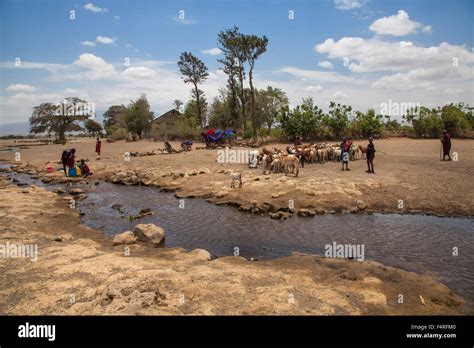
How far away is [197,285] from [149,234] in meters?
3.68

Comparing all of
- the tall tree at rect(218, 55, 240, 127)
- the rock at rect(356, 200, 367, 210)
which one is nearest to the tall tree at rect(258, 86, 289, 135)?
the tall tree at rect(218, 55, 240, 127)

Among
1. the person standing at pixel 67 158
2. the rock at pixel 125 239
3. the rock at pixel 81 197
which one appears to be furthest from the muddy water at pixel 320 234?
the person standing at pixel 67 158

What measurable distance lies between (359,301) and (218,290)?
7.89 ft

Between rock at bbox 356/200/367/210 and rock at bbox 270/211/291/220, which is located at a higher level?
rock at bbox 356/200/367/210

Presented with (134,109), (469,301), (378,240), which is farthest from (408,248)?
(134,109)

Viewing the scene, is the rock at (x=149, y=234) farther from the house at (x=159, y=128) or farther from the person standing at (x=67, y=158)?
the house at (x=159, y=128)

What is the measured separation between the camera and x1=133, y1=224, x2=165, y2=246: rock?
9094 mm

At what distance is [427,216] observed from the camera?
11055mm

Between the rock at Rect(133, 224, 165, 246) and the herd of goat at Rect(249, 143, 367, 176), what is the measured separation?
8853 millimetres

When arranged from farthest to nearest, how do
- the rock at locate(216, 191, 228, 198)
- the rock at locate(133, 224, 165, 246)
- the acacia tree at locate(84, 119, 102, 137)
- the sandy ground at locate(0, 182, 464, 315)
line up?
the acacia tree at locate(84, 119, 102, 137) → the rock at locate(216, 191, 228, 198) → the rock at locate(133, 224, 165, 246) → the sandy ground at locate(0, 182, 464, 315)

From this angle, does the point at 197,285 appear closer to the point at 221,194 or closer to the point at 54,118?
the point at 221,194

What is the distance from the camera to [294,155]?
17281mm

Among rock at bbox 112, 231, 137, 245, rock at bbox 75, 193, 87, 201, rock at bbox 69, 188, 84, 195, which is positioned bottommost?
rock at bbox 112, 231, 137, 245

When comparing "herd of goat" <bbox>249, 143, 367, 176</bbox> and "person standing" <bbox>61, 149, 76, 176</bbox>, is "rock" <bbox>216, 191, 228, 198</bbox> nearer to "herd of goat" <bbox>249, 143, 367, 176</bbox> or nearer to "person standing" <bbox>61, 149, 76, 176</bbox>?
"herd of goat" <bbox>249, 143, 367, 176</bbox>
